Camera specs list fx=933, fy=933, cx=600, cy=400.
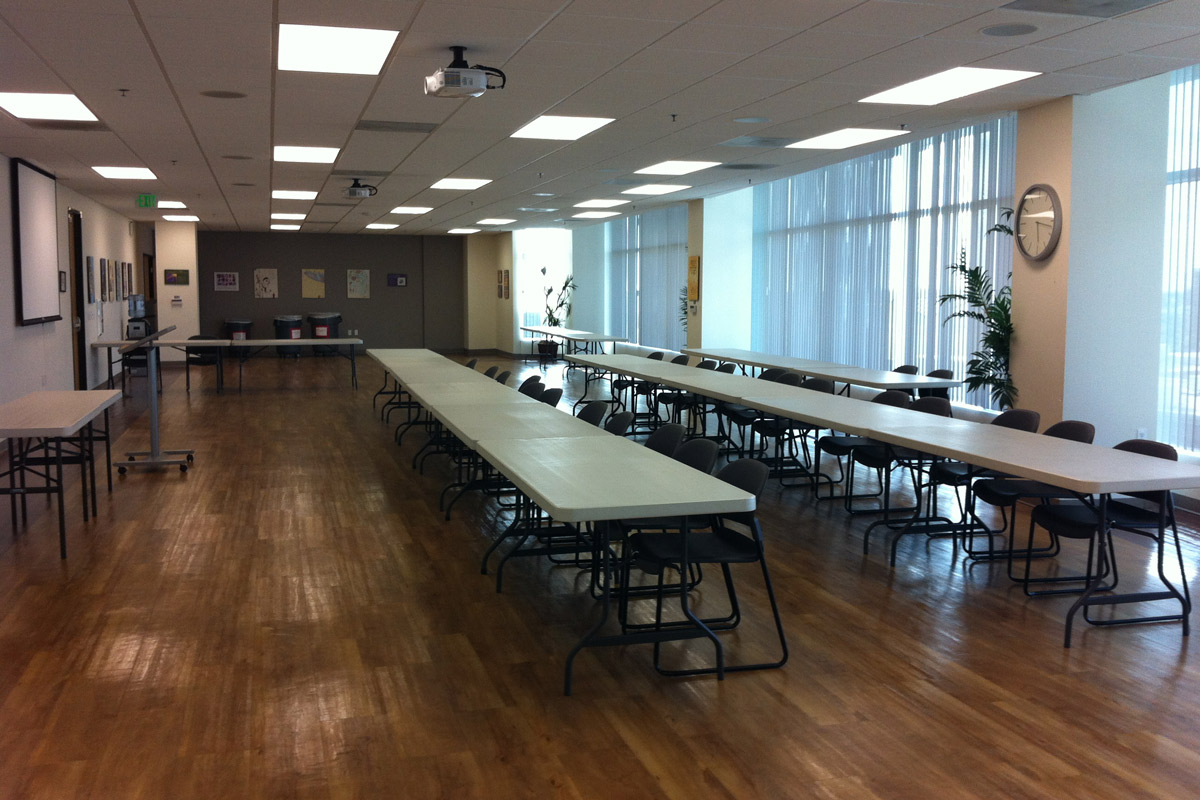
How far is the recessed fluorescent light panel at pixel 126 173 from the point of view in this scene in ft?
32.6

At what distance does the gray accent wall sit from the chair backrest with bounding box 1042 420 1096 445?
18.4 meters

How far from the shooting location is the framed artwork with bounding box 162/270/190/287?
703 inches

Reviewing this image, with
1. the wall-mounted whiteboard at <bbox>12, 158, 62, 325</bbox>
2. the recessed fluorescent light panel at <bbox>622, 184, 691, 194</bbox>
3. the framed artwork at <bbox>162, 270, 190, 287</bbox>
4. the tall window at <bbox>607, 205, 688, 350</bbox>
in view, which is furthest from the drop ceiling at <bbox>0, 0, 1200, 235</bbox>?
the framed artwork at <bbox>162, 270, 190, 287</bbox>

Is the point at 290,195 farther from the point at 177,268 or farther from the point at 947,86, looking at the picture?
the point at 947,86

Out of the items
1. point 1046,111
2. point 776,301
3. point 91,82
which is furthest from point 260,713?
point 776,301

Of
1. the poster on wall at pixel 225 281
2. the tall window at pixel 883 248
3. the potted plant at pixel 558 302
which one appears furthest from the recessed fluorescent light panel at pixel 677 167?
the poster on wall at pixel 225 281

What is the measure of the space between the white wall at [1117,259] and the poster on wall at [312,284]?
704 inches

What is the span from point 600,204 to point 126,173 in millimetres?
6809

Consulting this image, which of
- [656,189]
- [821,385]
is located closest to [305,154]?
[656,189]

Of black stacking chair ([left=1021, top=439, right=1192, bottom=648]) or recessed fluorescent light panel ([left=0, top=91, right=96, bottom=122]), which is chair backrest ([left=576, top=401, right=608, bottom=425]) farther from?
recessed fluorescent light panel ([left=0, top=91, right=96, bottom=122])

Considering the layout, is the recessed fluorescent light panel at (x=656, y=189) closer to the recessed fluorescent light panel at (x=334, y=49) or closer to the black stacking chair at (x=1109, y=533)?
the recessed fluorescent light panel at (x=334, y=49)

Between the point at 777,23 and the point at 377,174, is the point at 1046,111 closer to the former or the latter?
the point at 777,23

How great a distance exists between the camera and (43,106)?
660cm

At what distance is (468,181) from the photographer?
36.8ft
